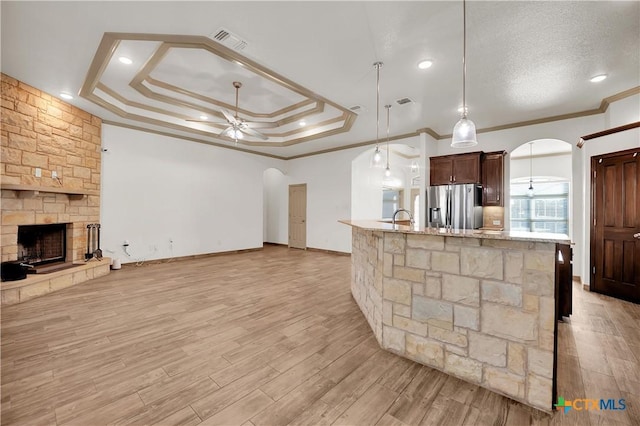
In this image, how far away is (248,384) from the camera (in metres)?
1.86

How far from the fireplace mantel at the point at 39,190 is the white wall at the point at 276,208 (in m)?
5.09

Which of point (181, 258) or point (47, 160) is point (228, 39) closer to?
point (47, 160)

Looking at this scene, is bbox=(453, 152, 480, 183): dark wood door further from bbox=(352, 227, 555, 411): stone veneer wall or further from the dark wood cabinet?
bbox=(352, 227, 555, 411): stone veneer wall

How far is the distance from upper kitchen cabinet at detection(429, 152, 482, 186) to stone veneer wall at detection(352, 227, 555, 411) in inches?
153

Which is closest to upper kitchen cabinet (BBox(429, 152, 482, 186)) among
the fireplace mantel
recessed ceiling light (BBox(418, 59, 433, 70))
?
recessed ceiling light (BBox(418, 59, 433, 70))

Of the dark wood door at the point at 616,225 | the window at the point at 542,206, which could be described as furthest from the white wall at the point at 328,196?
the window at the point at 542,206

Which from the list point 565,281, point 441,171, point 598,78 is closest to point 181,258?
point 441,171

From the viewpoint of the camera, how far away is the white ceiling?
233 centimetres

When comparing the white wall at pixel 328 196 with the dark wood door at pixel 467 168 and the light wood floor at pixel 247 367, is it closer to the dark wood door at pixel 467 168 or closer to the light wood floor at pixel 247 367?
the dark wood door at pixel 467 168

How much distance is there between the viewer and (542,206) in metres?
8.65

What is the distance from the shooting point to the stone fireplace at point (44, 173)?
3.66 meters

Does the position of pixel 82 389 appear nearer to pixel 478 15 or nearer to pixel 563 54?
pixel 478 15

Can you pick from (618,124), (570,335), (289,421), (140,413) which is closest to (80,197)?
→ (140,413)

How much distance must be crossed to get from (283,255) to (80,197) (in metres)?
4.37
